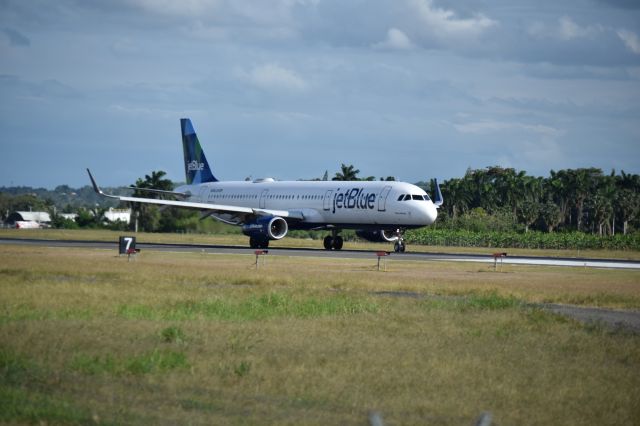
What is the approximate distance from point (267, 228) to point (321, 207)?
378cm

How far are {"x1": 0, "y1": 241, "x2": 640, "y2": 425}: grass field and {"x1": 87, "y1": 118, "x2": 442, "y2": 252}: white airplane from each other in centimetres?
2584

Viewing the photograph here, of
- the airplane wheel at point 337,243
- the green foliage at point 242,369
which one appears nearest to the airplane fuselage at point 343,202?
the airplane wheel at point 337,243

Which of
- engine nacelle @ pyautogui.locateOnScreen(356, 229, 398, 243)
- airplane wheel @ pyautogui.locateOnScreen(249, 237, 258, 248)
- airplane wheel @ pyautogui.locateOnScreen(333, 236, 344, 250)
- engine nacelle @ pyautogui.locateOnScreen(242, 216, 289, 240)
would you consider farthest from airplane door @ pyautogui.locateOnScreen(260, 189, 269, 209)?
engine nacelle @ pyautogui.locateOnScreen(356, 229, 398, 243)

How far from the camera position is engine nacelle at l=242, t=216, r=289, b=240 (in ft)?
207

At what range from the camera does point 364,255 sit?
192 feet

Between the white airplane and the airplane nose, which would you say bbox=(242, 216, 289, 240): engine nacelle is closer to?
the white airplane

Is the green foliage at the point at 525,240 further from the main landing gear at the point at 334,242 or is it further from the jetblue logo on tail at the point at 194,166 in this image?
the main landing gear at the point at 334,242

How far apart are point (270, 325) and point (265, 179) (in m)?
50.1

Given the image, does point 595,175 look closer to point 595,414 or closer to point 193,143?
point 193,143

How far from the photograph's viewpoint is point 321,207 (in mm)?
64500

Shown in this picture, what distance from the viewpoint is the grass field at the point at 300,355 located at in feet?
48.0

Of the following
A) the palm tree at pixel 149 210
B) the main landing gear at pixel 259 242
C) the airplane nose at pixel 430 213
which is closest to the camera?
the airplane nose at pixel 430 213

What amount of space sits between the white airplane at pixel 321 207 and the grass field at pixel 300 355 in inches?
1017

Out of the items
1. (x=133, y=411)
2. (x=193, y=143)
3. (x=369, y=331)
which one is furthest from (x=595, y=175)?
(x=133, y=411)
